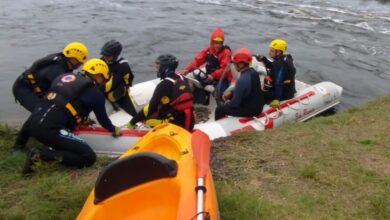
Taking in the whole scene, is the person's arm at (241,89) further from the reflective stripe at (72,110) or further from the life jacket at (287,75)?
the reflective stripe at (72,110)

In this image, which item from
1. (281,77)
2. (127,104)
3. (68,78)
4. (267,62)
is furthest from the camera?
(267,62)

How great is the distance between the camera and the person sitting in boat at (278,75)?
7.15m

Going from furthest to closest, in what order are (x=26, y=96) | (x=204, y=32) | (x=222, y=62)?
(x=204, y=32)
(x=222, y=62)
(x=26, y=96)

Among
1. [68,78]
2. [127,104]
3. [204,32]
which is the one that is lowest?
[204,32]

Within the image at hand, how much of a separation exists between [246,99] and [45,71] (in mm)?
2856

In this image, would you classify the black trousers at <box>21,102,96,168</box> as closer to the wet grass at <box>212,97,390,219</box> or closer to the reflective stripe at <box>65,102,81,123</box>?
the reflective stripe at <box>65,102,81,123</box>

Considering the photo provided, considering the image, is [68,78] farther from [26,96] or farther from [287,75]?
[287,75]

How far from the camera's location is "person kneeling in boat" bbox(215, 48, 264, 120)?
623 cm

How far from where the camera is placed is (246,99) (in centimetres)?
662

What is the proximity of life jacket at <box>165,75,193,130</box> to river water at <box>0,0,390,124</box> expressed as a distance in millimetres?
4225

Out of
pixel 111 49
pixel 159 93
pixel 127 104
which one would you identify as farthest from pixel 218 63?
pixel 159 93

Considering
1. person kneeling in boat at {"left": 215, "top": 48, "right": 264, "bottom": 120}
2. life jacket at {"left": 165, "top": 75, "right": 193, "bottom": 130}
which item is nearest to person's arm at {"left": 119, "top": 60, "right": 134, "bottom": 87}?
life jacket at {"left": 165, "top": 75, "right": 193, "bottom": 130}

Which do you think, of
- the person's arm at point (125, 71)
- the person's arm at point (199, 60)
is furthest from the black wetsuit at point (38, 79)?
the person's arm at point (199, 60)

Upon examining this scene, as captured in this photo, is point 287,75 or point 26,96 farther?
point 287,75
